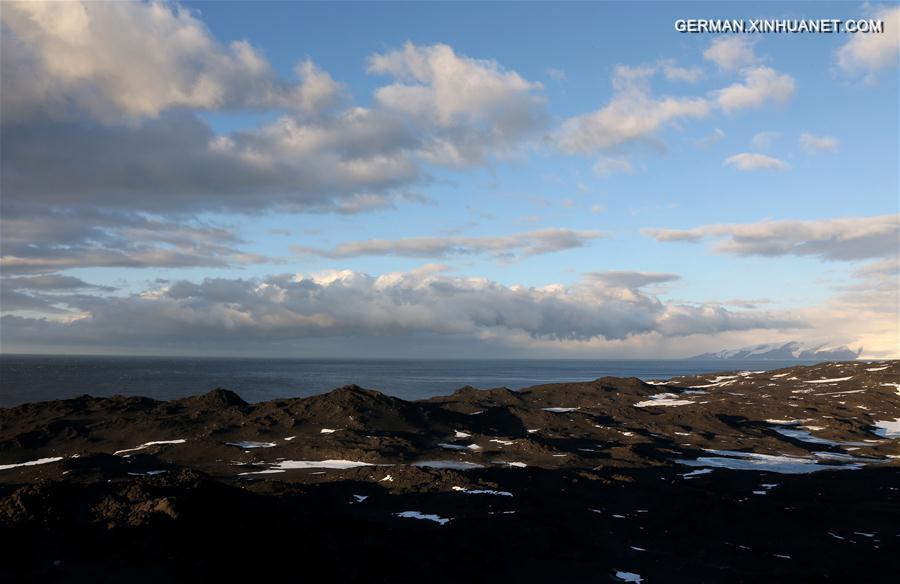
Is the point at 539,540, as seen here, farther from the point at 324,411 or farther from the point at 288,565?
the point at 324,411

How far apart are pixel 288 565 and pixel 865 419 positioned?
359 ft

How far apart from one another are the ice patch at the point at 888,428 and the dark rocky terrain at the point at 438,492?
712 millimetres

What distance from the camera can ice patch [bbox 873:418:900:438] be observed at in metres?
98.0

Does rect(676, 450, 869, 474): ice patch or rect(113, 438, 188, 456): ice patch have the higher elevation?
rect(113, 438, 188, 456): ice patch

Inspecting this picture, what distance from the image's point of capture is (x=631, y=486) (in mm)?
57594

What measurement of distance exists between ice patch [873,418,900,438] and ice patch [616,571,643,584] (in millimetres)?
81218

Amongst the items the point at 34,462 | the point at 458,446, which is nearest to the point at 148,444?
the point at 34,462

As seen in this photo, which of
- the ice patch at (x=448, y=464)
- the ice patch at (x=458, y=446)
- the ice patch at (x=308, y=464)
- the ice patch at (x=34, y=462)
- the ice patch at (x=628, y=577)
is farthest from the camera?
the ice patch at (x=458, y=446)

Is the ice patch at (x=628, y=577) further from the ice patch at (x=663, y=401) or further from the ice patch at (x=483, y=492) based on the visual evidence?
the ice patch at (x=663, y=401)

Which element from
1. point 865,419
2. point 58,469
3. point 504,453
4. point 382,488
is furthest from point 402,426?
point 865,419

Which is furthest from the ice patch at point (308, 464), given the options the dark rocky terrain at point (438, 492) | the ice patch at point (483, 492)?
the ice patch at point (483, 492)

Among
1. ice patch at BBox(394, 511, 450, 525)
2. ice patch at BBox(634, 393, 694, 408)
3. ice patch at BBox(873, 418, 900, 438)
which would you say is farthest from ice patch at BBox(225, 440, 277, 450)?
ice patch at BBox(873, 418, 900, 438)

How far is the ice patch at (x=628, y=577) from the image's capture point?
3559 cm

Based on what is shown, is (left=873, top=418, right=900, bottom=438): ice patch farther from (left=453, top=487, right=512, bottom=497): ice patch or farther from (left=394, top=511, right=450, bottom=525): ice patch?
(left=394, top=511, right=450, bottom=525): ice patch
